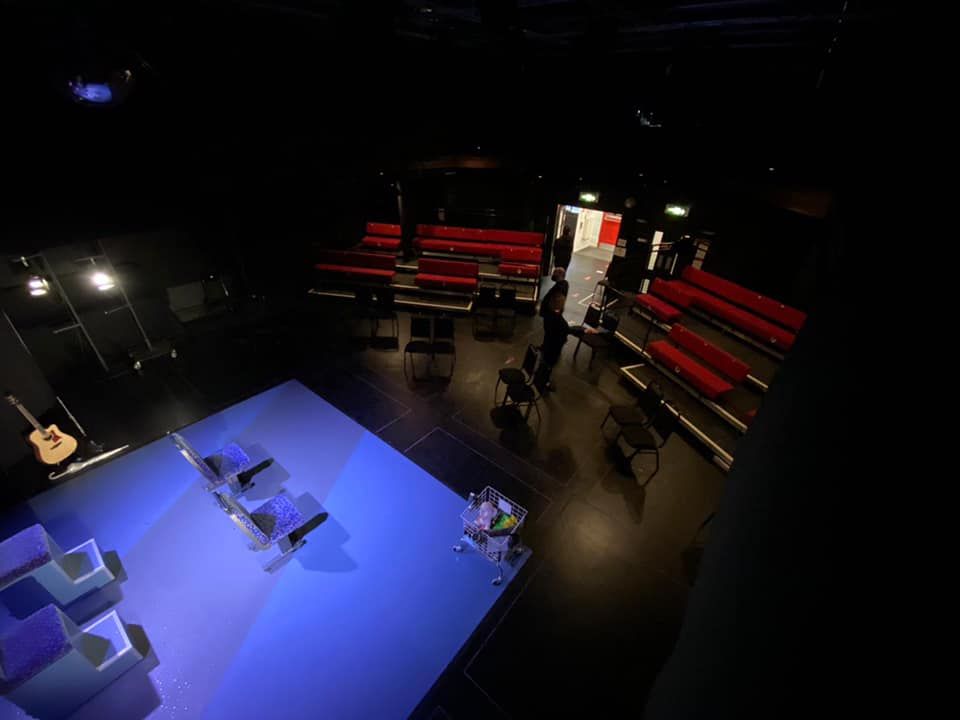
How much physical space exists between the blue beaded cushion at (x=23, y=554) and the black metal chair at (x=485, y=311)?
7.42m

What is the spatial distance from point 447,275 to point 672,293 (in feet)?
18.0

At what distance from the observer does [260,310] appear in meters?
9.98

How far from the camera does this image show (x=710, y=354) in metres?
7.27

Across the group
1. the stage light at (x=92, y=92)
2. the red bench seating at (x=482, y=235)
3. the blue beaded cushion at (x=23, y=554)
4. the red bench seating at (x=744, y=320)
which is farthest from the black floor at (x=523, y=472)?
the stage light at (x=92, y=92)

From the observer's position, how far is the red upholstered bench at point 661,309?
8.52 meters

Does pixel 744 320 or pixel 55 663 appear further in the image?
pixel 744 320

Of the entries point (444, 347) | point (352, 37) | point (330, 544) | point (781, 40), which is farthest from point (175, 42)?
point (781, 40)

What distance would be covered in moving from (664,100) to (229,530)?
8514 millimetres

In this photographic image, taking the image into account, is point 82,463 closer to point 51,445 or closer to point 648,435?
point 51,445

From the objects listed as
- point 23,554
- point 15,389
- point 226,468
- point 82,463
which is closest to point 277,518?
point 226,468

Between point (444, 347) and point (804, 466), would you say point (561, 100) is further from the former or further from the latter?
point (804, 466)

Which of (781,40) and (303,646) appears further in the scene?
(781,40)

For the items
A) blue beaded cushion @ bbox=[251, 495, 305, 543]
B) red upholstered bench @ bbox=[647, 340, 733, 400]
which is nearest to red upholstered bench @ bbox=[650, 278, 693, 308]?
red upholstered bench @ bbox=[647, 340, 733, 400]

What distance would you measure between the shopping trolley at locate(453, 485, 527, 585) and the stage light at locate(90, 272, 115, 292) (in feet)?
25.2
